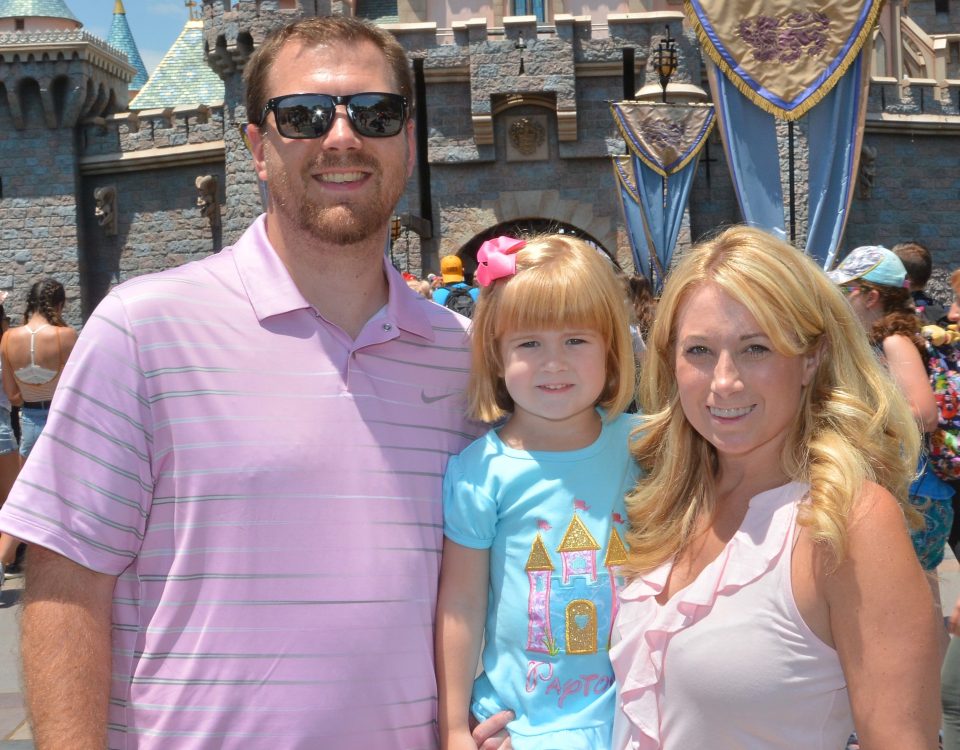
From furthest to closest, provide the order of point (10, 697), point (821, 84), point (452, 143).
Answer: point (452, 143) < point (821, 84) < point (10, 697)

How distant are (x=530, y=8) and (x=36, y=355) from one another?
12.8 metres

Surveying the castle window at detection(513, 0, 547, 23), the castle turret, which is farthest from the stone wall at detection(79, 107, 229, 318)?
the castle window at detection(513, 0, 547, 23)

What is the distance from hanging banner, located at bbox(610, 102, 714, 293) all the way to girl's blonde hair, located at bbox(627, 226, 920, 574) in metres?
7.39

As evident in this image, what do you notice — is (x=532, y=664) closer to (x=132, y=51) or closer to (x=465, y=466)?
(x=465, y=466)

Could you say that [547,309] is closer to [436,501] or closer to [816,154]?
[436,501]

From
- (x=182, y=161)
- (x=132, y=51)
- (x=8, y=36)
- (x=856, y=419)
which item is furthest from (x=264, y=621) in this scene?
(x=132, y=51)

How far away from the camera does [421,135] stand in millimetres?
16375

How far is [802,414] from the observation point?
1604 mm

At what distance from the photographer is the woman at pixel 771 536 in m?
1.40

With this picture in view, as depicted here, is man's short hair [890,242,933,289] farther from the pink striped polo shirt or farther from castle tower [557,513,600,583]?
the pink striped polo shirt

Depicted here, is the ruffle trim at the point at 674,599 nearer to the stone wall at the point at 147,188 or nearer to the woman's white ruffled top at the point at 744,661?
the woman's white ruffled top at the point at 744,661

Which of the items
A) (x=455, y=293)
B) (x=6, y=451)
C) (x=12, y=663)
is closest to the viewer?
(x=12, y=663)

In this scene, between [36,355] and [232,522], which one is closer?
[232,522]

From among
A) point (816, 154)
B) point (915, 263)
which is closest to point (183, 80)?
point (816, 154)
